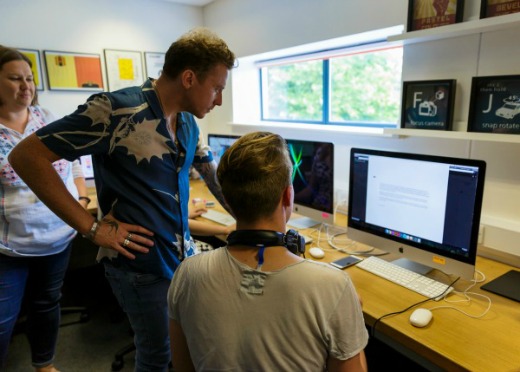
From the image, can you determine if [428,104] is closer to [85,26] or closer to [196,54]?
[196,54]

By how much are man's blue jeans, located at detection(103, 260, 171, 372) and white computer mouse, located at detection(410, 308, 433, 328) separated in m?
0.82

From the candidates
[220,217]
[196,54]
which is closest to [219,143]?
[220,217]

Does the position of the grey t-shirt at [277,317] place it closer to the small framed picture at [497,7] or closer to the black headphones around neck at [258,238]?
the black headphones around neck at [258,238]

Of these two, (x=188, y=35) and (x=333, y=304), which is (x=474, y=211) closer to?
(x=333, y=304)

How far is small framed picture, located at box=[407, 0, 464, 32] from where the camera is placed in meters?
1.64

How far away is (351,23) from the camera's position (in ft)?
7.21

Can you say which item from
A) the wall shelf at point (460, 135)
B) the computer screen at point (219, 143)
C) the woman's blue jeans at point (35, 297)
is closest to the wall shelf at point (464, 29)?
the wall shelf at point (460, 135)

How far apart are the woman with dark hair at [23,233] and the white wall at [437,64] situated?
1678mm

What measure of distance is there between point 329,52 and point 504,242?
5.81 feet

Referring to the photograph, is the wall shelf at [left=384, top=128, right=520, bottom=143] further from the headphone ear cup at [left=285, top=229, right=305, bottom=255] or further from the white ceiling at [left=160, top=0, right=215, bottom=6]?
the white ceiling at [left=160, top=0, right=215, bottom=6]

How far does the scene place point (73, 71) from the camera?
3039mm

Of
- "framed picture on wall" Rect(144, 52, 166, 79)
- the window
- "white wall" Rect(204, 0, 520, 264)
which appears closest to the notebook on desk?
→ "white wall" Rect(204, 0, 520, 264)

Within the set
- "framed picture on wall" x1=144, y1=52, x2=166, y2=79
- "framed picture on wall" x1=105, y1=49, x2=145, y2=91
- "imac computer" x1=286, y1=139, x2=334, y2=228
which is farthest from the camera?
"framed picture on wall" x1=144, y1=52, x2=166, y2=79

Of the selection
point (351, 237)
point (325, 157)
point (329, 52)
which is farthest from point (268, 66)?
point (351, 237)
